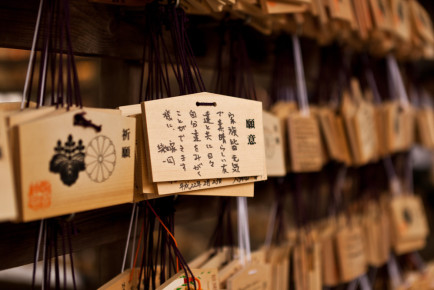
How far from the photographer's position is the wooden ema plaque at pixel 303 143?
127 cm

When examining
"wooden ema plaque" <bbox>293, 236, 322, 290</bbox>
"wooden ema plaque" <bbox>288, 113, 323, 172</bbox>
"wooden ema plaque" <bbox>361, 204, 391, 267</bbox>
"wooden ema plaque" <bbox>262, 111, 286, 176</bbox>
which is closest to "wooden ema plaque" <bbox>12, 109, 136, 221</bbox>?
"wooden ema plaque" <bbox>262, 111, 286, 176</bbox>

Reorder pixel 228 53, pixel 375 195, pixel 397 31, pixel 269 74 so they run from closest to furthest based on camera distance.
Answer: pixel 228 53
pixel 269 74
pixel 397 31
pixel 375 195

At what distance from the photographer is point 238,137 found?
0.86 metres

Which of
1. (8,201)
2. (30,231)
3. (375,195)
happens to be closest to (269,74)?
(375,195)

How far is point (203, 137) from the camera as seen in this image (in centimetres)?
81

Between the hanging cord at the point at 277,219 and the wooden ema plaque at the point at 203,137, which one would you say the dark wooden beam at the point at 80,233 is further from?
the hanging cord at the point at 277,219

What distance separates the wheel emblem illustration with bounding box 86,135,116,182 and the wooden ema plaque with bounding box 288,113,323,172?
2.18ft

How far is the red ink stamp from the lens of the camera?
61cm

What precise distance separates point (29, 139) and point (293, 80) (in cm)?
112

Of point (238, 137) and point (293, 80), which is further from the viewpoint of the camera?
point (293, 80)

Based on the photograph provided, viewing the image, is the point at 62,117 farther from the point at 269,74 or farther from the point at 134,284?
the point at 269,74

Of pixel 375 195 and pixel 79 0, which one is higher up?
pixel 79 0

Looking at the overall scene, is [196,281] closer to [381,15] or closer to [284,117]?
[284,117]

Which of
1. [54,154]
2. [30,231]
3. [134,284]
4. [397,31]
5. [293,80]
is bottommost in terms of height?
[134,284]
